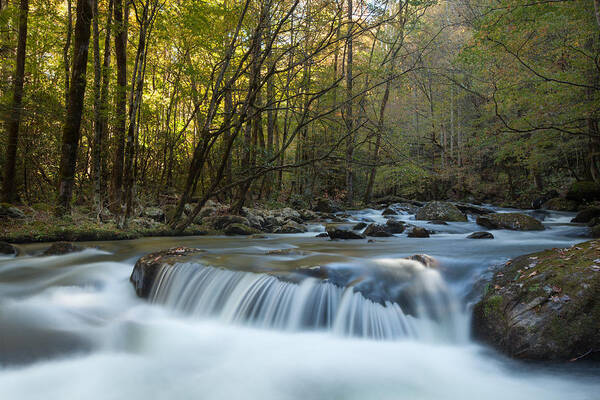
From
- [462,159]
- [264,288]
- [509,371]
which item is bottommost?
[509,371]

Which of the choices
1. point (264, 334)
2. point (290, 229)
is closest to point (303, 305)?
point (264, 334)

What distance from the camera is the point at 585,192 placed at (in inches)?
574

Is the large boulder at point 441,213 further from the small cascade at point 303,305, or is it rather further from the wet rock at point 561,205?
the small cascade at point 303,305

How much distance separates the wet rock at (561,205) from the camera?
14974 millimetres

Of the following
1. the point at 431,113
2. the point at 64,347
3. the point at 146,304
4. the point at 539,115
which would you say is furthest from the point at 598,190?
the point at 64,347

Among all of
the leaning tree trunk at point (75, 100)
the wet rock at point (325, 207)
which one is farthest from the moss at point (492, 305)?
the wet rock at point (325, 207)

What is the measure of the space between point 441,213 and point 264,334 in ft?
35.6

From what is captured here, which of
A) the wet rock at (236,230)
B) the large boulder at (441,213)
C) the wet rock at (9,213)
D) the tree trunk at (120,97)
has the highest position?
the tree trunk at (120,97)

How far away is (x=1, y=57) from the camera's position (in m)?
11.1

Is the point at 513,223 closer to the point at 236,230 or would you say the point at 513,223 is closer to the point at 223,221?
the point at 236,230

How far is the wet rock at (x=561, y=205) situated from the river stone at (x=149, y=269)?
1634 cm

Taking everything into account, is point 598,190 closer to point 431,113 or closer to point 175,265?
point 431,113

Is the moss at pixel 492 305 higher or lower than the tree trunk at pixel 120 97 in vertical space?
lower

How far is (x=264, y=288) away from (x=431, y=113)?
25.5 m
